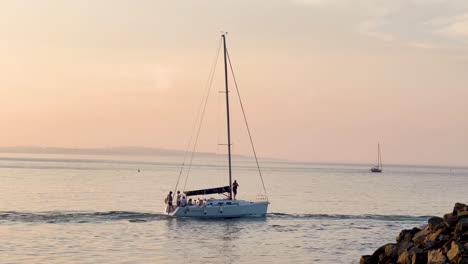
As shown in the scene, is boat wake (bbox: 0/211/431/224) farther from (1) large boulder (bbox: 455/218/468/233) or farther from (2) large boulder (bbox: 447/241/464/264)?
(2) large boulder (bbox: 447/241/464/264)

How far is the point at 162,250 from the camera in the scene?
36438 millimetres

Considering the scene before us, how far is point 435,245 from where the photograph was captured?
25375 millimetres

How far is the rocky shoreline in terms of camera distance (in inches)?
902

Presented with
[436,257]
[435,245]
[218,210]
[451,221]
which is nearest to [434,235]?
[451,221]

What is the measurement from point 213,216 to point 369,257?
81.4 ft

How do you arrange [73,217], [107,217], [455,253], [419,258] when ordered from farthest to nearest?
[107,217] → [73,217] → [419,258] → [455,253]

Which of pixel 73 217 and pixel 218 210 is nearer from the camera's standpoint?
pixel 73 217

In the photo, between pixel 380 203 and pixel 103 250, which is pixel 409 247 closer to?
pixel 103 250

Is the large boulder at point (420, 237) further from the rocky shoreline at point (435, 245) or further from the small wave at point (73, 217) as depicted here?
the small wave at point (73, 217)

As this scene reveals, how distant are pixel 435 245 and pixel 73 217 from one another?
32859mm

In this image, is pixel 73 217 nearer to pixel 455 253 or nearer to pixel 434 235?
pixel 434 235

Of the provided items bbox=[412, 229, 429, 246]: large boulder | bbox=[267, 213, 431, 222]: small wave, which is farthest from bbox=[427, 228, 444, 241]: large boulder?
bbox=[267, 213, 431, 222]: small wave

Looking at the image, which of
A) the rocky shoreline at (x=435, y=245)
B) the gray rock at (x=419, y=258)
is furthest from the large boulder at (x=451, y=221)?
the gray rock at (x=419, y=258)

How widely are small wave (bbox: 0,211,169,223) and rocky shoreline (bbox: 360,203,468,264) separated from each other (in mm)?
27062
